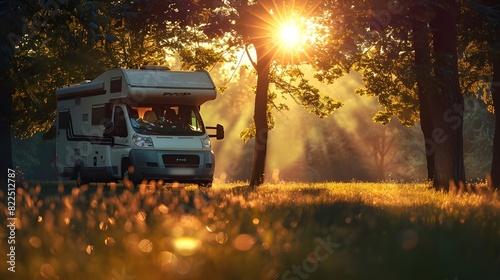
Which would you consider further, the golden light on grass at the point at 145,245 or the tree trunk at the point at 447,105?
the tree trunk at the point at 447,105

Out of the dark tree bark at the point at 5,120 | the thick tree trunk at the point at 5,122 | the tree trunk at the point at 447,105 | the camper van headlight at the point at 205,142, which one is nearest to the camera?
the tree trunk at the point at 447,105

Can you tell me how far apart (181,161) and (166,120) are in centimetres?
136

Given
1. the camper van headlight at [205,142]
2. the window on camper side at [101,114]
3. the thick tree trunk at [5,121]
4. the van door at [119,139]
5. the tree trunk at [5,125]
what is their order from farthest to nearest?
1. the thick tree trunk at [5,121]
2. the tree trunk at [5,125]
3. the window on camper side at [101,114]
4. the camper van headlight at [205,142]
5. the van door at [119,139]

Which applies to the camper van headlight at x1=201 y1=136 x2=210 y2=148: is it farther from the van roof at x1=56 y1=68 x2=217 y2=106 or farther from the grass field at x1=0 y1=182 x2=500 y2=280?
the grass field at x1=0 y1=182 x2=500 y2=280

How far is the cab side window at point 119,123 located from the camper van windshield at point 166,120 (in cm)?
27

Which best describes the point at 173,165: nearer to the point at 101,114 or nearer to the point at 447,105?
the point at 101,114

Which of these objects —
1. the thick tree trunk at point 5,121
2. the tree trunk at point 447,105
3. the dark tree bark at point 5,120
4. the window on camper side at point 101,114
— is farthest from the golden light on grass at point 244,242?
the thick tree trunk at point 5,121

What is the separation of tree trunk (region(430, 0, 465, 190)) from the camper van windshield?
6651 mm

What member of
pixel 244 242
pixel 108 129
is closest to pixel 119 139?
pixel 108 129

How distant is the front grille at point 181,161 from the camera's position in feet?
79.3

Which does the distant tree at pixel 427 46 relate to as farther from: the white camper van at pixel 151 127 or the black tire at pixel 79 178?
the black tire at pixel 79 178

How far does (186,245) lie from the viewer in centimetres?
730

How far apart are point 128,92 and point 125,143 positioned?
4.72 feet

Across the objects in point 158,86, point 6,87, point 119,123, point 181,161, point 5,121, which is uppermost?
point 6,87
